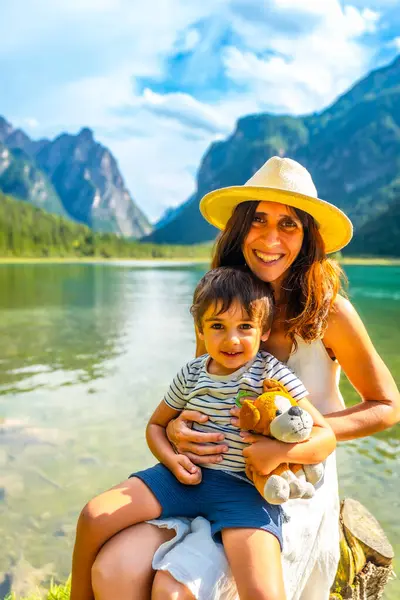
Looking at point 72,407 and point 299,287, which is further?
point 72,407

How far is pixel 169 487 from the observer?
2.65 metres

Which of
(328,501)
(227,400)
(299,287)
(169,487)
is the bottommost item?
(328,501)

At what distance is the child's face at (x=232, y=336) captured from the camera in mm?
2770

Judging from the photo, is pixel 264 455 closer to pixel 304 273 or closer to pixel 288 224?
pixel 304 273

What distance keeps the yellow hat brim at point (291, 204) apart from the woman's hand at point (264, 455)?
1.41m

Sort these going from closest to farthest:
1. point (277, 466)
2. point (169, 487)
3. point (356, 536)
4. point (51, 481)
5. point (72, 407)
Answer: point (277, 466) → point (169, 487) → point (356, 536) → point (51, 481) → point (72, 407)

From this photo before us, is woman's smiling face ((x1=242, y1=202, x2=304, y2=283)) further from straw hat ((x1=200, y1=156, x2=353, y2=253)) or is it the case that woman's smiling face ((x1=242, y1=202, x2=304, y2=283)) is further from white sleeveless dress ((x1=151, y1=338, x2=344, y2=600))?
white sleeveless dress ((x1=151, y1=338, x2=344, y2=600))

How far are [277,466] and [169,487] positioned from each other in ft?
1.84

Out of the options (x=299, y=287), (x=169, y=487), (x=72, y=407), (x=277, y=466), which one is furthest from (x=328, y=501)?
(x=72, y=407)

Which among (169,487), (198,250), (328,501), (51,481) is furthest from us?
(198,250)

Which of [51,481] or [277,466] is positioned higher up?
[277,466]

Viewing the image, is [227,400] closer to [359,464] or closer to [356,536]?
[356,536]

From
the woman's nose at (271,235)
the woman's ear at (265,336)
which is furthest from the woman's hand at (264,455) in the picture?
the woman's nose at (271,235)

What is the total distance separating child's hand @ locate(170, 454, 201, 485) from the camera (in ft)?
8.45
